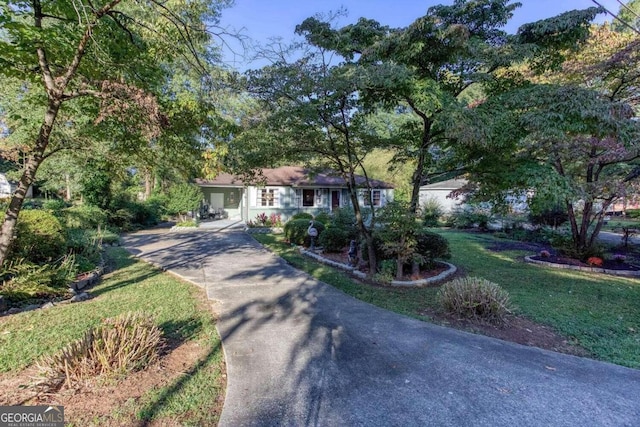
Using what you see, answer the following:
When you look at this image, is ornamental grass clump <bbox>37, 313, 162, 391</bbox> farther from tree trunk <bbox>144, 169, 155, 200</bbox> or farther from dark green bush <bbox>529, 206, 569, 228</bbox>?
tree trunk <bbox>144, 169, 155, 200</bbox>

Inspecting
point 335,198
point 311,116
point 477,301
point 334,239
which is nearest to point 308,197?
point 335,198

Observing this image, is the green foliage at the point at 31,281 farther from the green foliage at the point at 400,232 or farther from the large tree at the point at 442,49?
the large tree at the point at 442,49

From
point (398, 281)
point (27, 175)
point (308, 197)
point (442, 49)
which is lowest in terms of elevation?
point (398, 281)

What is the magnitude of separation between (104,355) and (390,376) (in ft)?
9.19

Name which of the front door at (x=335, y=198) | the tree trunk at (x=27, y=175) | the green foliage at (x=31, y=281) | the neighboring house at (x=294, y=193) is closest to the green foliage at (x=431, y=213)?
the neighboring house at (x=294, y=193)

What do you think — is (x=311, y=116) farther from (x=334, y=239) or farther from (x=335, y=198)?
(x=335, y=198)

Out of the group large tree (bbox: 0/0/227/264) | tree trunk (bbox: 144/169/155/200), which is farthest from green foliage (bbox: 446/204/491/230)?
tree trunk (bbox: 144/169/155/200)

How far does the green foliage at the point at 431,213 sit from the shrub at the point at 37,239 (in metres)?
17.6

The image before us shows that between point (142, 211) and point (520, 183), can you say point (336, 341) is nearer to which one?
point (520, 183)

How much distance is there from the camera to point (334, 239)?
10.4 metres

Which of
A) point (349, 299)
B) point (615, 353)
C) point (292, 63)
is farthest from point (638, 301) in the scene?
point (292, 63)

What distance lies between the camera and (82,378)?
9.46 feet
